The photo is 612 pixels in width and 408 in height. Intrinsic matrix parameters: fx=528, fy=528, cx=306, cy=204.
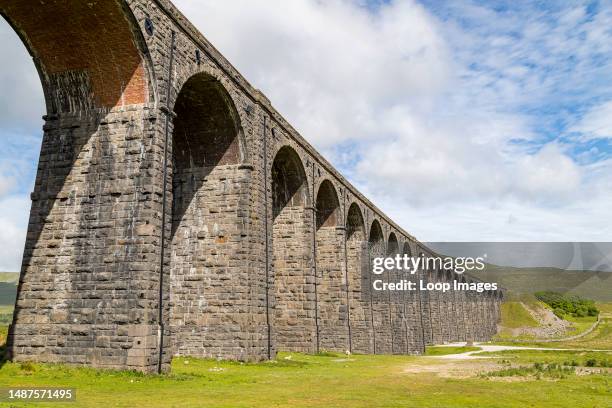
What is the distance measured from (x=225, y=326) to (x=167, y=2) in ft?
30.8

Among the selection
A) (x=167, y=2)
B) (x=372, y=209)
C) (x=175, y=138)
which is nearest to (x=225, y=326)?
(x=175, y=138)

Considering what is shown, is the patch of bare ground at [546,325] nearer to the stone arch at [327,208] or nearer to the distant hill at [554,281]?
the distant hill at [554,281]

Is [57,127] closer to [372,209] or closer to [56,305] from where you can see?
[56,305]

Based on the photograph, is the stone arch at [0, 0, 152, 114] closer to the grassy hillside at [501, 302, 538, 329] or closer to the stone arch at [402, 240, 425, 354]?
the stone arch at [402, 240, 425, 354]

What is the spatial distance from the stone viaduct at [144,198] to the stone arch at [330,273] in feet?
12.6

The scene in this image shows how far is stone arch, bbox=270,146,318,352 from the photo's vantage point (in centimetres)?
2277

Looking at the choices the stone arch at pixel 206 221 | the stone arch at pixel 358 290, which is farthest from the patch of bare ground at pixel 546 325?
the stone arch at pixel 206 221

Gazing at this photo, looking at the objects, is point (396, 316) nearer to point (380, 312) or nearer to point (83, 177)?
point (380, 312)

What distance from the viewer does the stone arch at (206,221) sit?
1620 centimetres

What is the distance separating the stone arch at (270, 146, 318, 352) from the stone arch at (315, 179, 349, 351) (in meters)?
2.50

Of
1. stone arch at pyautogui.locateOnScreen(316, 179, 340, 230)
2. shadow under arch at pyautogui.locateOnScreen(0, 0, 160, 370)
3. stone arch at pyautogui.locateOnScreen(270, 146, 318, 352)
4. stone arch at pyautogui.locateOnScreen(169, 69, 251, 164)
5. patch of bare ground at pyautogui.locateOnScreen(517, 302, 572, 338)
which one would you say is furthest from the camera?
patch of bare ground at pyautogui.locateOnScreen(517, 302, 572, 338)

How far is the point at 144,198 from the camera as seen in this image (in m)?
11.9

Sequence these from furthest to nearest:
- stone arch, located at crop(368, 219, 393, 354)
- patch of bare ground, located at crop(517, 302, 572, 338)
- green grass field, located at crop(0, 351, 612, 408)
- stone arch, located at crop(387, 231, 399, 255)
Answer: patch of bare ground, located at crop(517, 302, 572, 338)
stone arch, located at crop(387, 231, 399, 255)
stone arch, located at crop(368, 219, 393, 354)
green grass field, located at crop(0, 351, 612, 408)

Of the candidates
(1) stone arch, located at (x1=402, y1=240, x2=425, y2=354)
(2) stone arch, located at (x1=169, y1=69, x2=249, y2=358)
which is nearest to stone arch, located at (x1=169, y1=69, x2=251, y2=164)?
(2) stone arch, located at (x1=169, y1=69, x2=249, y2=358)
